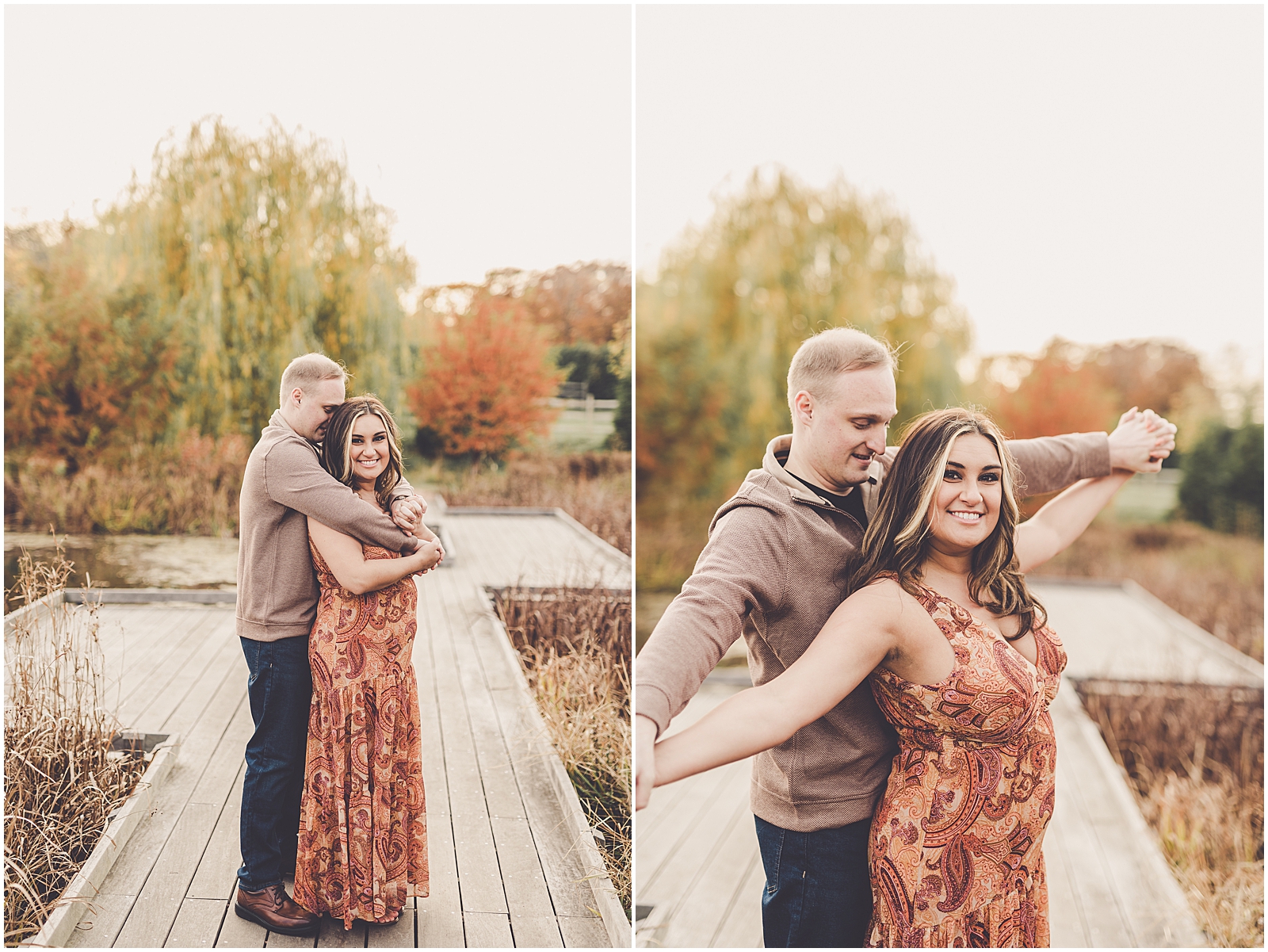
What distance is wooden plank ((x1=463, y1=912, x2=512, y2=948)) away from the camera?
196cm

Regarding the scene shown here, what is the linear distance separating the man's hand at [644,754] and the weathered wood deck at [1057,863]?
121cm

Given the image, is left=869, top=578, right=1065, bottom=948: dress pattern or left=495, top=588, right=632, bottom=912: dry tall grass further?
left=495, top=588, right=632, bottom=912: dry tall grass

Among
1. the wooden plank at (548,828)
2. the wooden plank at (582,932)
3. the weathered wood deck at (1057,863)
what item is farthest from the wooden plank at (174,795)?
the weathered wood deck at (1057,863)

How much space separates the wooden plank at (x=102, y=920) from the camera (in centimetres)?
187

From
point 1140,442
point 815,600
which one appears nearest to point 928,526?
point 815,600

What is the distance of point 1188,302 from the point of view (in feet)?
18.3

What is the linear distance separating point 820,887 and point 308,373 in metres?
1.45

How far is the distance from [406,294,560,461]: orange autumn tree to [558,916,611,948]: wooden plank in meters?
1.13

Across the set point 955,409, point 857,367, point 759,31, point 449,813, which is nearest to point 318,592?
point 449,813

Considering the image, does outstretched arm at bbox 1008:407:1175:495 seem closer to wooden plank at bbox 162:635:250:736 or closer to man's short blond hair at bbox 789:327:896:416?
man's short blond hair at bbox 789:327:896:416

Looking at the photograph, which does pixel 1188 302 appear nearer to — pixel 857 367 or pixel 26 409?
pixel 857 367

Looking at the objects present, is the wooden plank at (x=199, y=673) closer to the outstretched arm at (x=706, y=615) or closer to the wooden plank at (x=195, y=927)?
the wooden plank at (x=195, y=927)

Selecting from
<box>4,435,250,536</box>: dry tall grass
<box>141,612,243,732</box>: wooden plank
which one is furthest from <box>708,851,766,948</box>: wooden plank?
<box>4,435,250,536</box>: dry tall grass

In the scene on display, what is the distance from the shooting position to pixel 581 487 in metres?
2.54
